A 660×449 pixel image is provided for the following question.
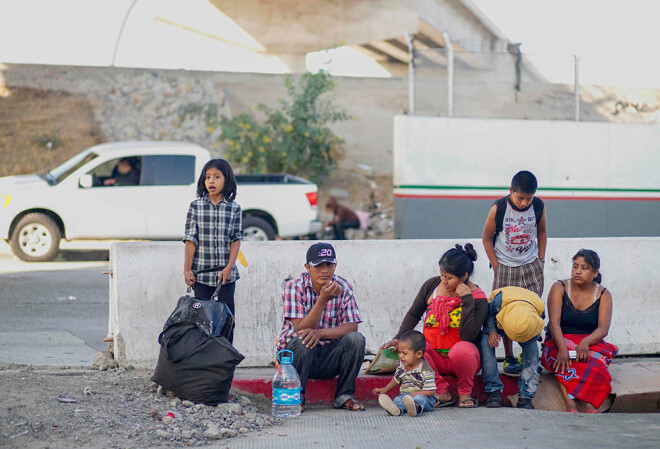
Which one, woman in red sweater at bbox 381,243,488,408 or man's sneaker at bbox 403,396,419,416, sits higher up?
woman in red sweater at bbox 381,243,488,408

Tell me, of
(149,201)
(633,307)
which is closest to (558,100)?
(149,201)

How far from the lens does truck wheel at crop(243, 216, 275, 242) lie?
1590cm

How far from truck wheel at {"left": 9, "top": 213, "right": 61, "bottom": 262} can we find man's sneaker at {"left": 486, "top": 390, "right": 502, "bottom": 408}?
10556 mm

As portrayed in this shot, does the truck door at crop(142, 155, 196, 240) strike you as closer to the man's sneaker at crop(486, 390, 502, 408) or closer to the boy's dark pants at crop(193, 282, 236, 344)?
the boy's dark pants at crop(193, 282, 236, 344)

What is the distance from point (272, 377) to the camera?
253 inches

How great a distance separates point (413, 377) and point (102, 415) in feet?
7.20

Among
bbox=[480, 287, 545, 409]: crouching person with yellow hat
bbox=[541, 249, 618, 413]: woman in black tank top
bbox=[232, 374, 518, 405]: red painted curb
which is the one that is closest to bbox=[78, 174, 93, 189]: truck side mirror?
bbox=[232, 374, 518, 405]: red painted curb

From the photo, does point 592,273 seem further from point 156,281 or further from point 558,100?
point 558,100

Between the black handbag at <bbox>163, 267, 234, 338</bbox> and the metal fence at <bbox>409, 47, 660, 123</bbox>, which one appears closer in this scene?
the black handbag at <bbox>163, 267, 234, 338</bbox>

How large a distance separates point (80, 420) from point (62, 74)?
2145 centimetres

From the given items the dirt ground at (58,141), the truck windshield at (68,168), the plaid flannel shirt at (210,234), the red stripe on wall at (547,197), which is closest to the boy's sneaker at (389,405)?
the plaid flannel shirt at (210,234)

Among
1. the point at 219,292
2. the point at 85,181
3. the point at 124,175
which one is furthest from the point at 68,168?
the point at 219,292

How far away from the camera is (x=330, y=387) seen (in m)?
6.37

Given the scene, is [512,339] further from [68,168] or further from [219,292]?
[68,168]
